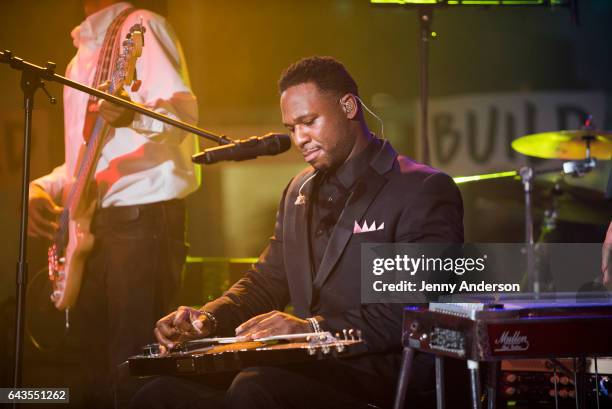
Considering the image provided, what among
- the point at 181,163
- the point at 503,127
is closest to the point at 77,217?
the point at 181,163

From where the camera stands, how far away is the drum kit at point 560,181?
5.16m

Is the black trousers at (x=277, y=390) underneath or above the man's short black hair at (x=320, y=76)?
underneath

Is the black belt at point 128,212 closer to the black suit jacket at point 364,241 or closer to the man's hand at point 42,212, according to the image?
the man's hand at point 42,212

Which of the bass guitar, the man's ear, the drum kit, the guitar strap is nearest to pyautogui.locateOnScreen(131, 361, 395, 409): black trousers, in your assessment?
the man's ear

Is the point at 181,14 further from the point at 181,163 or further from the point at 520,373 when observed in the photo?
the point at 520,373

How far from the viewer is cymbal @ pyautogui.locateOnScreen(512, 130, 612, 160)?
202 inches

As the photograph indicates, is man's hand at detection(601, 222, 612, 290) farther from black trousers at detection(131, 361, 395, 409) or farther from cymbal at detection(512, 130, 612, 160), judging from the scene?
cymbal at detection(512, 130, 612, 160)

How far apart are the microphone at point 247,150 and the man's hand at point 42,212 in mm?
1728

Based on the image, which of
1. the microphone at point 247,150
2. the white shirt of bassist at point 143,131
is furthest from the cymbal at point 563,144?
the microphone at point 247,150

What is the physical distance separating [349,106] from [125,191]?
4.88 ft

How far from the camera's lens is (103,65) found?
4102 millimetres

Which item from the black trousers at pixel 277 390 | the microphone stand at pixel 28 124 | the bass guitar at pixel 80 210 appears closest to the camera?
the black trousers at pixel 277 390

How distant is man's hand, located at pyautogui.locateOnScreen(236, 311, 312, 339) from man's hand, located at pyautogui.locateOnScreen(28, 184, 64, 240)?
212 cm

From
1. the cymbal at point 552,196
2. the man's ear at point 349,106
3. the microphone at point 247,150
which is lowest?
the microphone at point 247,150
